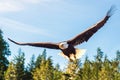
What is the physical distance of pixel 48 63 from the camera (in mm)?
103875

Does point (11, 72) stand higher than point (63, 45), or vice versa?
point (11, 72)

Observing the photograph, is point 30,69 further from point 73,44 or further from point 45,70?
point 73,44

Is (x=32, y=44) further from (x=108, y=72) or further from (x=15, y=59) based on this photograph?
(x=108, y=72)

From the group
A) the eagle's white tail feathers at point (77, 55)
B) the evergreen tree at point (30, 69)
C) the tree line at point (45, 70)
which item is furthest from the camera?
the evergreen tree at point (30, 69)

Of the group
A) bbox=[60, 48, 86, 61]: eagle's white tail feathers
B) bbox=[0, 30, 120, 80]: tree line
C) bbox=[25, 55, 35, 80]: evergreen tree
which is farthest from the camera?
bbox=[25, 55, 35, 80]: evergreen tree

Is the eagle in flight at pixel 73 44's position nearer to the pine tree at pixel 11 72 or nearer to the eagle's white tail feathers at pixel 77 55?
the eagle's white tail feathers at pixel 77 55

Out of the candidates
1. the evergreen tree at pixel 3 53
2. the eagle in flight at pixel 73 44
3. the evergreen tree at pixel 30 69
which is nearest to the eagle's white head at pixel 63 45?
the eagle in flight at pixel 73 44

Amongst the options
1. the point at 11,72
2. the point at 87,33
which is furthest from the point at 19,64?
the point at 87,33

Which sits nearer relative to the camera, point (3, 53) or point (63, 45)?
point (63, 45)

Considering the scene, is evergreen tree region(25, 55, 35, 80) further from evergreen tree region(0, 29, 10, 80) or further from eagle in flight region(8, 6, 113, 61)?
eagle in flight region(8, 6, 113, 61)

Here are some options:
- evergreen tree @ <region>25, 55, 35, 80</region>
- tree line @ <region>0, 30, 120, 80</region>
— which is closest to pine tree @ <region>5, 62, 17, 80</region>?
tree line @ <region>0, 30, 120, 80</region>

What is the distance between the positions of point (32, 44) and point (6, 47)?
85.0 metres

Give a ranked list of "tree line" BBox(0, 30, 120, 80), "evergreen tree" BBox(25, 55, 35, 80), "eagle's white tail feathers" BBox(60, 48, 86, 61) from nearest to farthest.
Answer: "eagle's white tail feathers" BBox(60, 48, 86, 61) → "tree line" BBox(0, 30, 120, 80) → "evergreen tree" BBox(25, 55, 35, 80)

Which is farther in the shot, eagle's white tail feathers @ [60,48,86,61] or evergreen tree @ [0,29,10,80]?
evergreen tree @ [0,29,10,80]
